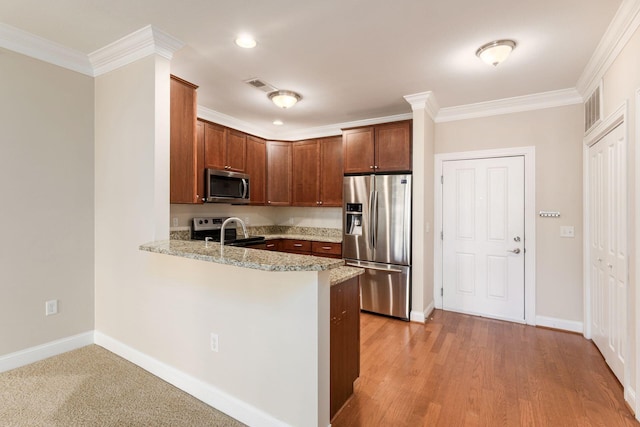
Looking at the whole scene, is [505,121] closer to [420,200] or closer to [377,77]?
[420,200]

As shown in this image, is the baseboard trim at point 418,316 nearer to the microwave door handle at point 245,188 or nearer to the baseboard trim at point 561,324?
the baseboard trim at point 561,324

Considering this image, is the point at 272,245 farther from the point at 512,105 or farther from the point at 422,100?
the point at 512,105

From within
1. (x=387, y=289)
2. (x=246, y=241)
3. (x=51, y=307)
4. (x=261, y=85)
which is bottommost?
(x=387, y=289)

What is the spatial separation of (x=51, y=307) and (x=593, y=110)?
524 centimetres

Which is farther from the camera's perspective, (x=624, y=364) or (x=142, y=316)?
(x=142, y=316)

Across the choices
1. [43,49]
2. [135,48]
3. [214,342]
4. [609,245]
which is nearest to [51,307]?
[214,342]

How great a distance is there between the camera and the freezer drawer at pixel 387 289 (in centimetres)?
371

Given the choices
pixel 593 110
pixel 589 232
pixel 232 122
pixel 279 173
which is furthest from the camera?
pixel 279 173

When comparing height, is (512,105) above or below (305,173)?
above

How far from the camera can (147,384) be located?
228cm

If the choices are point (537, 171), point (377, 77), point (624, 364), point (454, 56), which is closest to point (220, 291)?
point (377, 77)

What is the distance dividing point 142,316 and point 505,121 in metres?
4.31

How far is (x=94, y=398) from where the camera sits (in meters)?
2.12

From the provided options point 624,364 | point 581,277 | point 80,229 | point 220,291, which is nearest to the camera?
point 220,291
